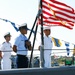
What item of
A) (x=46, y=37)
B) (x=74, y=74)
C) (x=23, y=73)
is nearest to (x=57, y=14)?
(x=46, y=37)

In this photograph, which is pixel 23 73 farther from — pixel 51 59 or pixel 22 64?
pixel 51 59

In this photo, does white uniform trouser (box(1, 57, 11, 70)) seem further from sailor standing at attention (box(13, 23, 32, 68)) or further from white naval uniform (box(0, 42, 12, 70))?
sailor standing at attention (box(13, 23, 32, 68))

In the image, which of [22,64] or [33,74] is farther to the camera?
[22,64]

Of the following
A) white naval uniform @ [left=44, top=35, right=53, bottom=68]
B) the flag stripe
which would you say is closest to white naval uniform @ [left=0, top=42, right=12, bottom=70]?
white naval uniform @ [left=44, top=35, right=53, bottom=68]

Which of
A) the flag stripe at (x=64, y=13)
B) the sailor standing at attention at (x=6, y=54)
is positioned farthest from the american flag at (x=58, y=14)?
the sailor standing at attention at (x=6, y=54)

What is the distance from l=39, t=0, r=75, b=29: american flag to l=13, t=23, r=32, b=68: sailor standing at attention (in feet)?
1.61

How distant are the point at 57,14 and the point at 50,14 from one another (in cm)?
16

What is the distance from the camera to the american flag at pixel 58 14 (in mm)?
5371

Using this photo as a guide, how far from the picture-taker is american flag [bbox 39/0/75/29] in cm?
537

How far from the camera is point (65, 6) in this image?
232 inches

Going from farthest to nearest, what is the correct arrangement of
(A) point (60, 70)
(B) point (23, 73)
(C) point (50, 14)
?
(C) point (50, 14), (A) point (60, 70), (B) point (23, 73)

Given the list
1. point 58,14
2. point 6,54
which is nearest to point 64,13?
point 58,14

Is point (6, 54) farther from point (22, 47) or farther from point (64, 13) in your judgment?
point (64, 13)

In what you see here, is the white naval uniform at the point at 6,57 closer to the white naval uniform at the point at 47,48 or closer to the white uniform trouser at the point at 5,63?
the white uniform trouser at the point at 5,63
